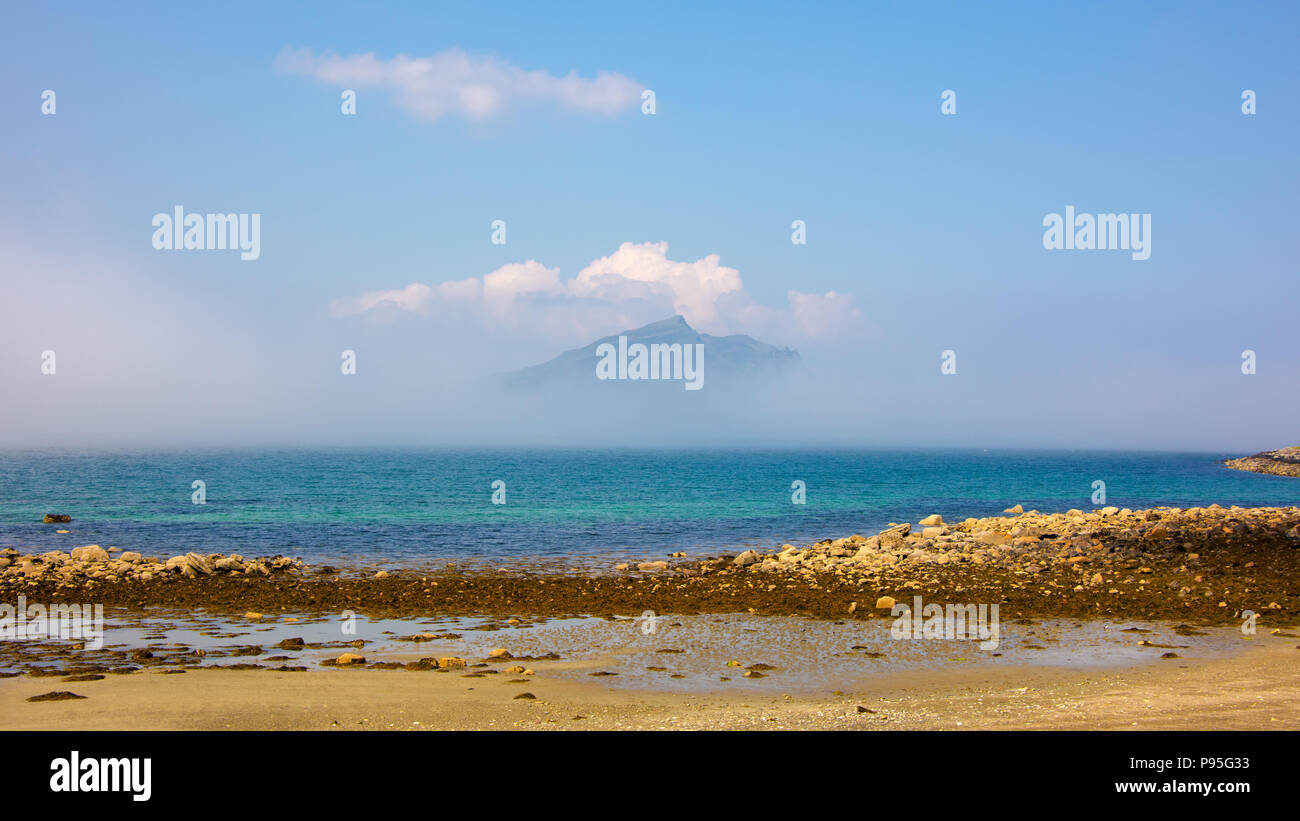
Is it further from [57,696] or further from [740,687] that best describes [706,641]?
[57,696]

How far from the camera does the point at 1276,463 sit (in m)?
125

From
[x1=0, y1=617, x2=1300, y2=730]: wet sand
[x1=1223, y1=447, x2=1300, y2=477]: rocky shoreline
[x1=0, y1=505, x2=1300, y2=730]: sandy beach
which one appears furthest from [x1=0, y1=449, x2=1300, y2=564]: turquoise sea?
[x1=1223, y1=447, x2=1300, y2=477]: rocky shoreline

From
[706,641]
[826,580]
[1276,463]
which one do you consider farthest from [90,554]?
[1276,463]

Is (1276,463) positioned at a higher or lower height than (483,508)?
lower

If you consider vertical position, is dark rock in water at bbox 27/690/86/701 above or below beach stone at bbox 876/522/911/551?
above

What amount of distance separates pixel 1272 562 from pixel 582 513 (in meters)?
35.6

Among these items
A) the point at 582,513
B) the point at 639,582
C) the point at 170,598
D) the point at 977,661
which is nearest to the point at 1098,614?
the point at 977,661

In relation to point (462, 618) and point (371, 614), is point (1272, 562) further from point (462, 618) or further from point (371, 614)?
point (371, 614)

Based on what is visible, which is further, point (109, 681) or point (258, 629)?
point (258, 629)

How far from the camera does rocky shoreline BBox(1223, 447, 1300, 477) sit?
117 meters

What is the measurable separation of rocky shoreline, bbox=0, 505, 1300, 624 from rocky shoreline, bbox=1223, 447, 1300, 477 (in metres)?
105

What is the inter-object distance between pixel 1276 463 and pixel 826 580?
430 feet

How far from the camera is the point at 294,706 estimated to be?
40.3ft

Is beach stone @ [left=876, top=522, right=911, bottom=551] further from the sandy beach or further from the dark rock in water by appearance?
the dark rock in water
